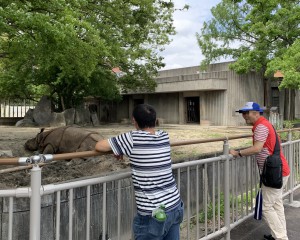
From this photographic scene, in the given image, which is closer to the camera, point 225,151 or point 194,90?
point 225,151

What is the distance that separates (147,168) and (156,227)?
43cm

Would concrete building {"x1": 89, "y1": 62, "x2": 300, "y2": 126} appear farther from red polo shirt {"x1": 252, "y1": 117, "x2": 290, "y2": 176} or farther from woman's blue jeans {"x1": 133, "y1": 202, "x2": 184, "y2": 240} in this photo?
woman's blue jeans {"x1": 133, "y1": 202, "x2": 184, "y2": 240}

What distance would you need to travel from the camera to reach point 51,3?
7.36 metres

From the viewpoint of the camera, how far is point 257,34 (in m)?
21.0

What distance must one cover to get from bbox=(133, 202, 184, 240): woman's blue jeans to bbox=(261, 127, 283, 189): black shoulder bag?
1678mm

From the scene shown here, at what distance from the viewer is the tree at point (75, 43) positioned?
6.91m

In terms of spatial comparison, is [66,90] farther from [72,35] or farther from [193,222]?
[193,222]

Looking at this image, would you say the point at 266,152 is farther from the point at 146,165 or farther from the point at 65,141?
the point at 65,141

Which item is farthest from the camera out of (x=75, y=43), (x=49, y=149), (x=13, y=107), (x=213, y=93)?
(x=13, y=107)

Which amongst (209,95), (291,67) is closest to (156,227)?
(291,67)

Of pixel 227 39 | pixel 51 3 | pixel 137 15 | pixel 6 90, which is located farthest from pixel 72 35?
pixel 227 39

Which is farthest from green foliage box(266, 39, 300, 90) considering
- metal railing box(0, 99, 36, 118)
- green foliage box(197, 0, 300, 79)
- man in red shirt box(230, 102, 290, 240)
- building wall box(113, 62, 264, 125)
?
metal railing box(0, 99, 36, 118)

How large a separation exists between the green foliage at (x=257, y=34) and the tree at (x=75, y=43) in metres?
5.01

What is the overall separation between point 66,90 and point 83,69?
15399mm
